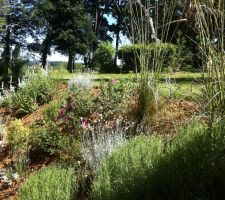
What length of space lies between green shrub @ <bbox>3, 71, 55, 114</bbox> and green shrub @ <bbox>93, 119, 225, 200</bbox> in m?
4.74

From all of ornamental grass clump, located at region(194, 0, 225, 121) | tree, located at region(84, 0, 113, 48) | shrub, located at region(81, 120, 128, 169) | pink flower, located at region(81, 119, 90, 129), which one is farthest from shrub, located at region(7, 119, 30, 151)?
tree, located at region(84, 0, 113, 48)

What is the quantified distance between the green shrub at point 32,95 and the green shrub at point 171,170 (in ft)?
15.5

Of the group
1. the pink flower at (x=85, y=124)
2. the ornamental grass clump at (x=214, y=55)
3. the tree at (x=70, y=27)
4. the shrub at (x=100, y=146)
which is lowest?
the shrub at (x=100, y=146)

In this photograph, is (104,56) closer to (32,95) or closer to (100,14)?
(32,95)

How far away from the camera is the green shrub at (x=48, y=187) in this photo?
396cm

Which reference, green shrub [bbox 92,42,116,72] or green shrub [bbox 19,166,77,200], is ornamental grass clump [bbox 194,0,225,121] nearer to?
green shrub [bbox 19,166,77,200]

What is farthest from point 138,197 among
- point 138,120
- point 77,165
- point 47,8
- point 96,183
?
point 47,8

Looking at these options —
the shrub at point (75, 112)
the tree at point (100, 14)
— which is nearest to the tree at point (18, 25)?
the tree at point (100, 14)

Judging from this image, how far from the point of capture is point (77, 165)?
521 cm

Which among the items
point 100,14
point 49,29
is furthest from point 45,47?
point 100,14

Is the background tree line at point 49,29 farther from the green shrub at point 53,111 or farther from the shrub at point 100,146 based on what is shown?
the shrub at point 100,146

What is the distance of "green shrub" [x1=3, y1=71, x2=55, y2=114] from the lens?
8.51 m

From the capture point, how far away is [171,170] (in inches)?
129

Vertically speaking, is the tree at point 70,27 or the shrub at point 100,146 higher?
the tree at point 70,27
